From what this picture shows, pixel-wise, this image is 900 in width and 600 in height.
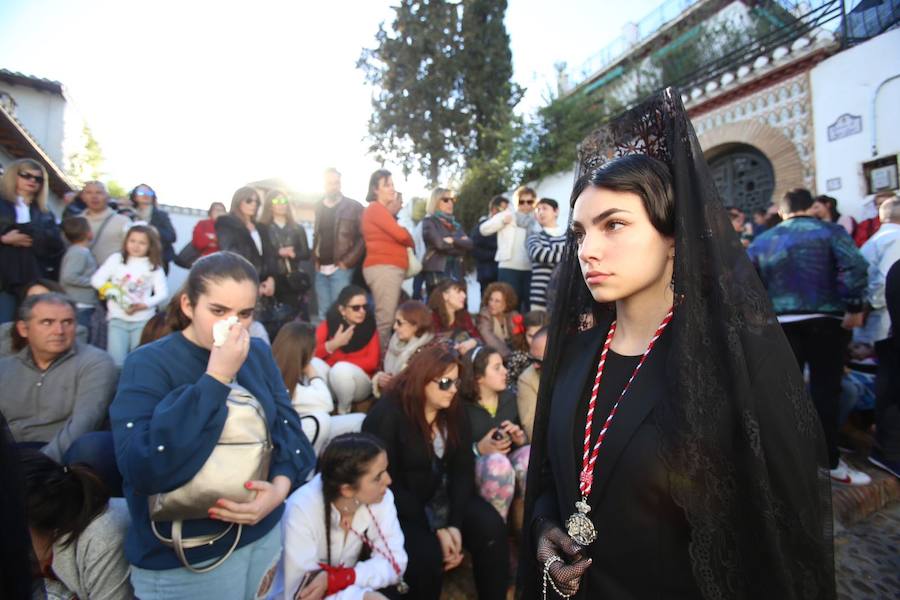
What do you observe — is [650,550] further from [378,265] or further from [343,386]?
[378,265]

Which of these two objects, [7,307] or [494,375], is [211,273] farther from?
[7,307]

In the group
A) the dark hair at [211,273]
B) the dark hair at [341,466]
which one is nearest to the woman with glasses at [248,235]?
the dark hair at [341,466]

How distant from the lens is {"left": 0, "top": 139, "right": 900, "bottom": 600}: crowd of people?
1865 millimetres

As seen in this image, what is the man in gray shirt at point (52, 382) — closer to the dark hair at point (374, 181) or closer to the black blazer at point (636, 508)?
the black blazer at point (636, 508)

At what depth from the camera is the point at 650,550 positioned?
1226 mm

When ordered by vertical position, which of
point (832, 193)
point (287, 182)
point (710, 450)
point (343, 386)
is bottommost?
point (343, 386)

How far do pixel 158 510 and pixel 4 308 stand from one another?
3856 mm

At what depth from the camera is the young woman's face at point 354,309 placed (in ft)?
16.1

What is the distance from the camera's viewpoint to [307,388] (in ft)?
12.4

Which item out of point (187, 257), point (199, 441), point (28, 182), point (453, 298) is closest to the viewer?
point (199, 441)

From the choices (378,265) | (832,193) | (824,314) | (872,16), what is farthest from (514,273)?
(872,16)

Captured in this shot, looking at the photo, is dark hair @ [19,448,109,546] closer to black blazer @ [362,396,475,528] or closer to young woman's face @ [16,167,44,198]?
black blazer @ [362,396,475,528]

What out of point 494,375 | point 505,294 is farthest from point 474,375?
point 505,294

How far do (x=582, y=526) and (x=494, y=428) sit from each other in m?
2.58
